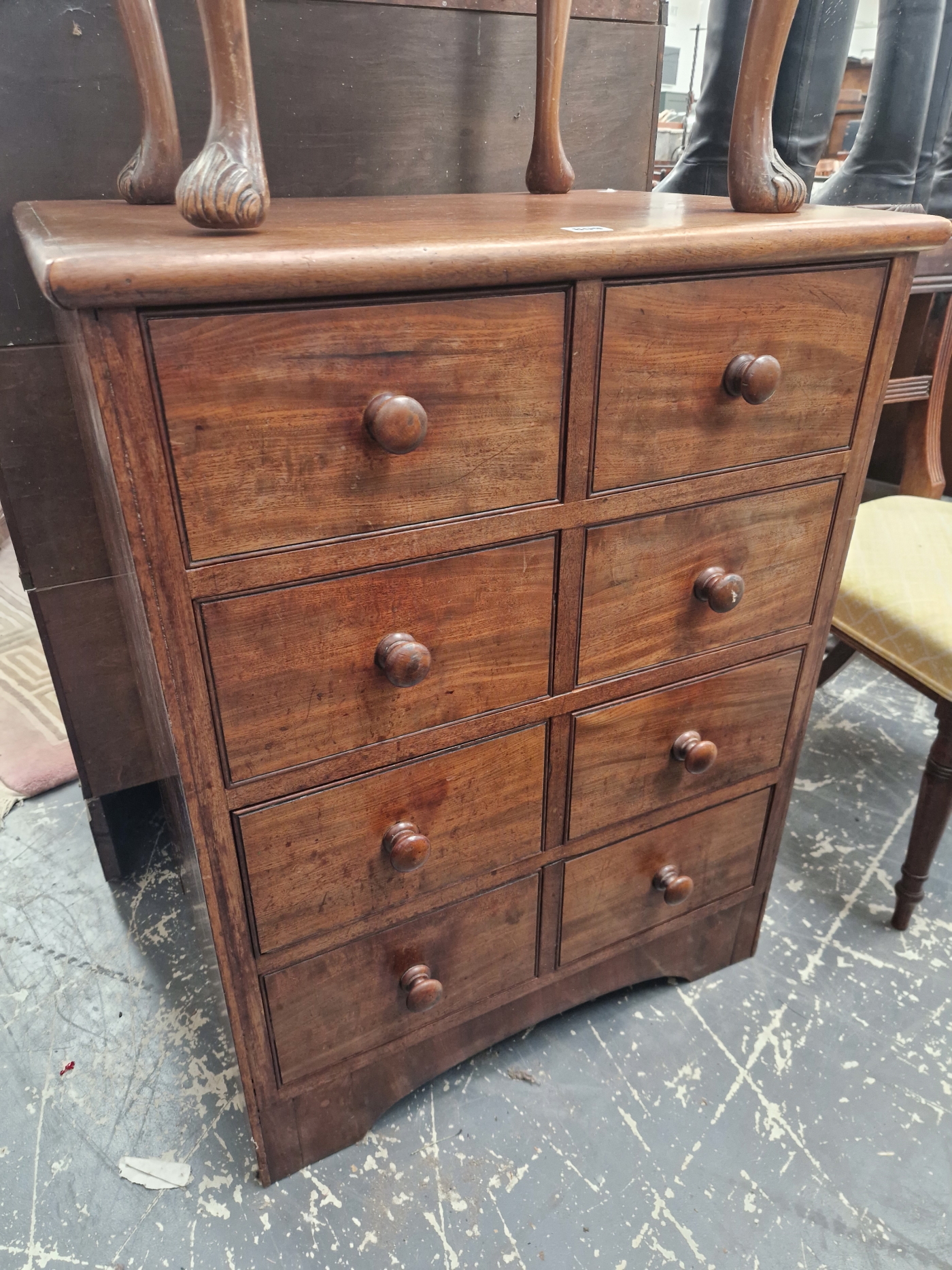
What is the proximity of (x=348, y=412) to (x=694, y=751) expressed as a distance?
544 millimetres

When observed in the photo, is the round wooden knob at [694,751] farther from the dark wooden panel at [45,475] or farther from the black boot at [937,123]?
the black boot at [937,123]

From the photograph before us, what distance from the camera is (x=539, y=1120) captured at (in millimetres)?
1010

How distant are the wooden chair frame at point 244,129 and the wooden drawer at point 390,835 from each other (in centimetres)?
47

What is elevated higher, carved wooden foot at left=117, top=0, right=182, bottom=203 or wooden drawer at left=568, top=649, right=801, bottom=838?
carved wooden foot at left=117, top=0, right=182, bottom=203

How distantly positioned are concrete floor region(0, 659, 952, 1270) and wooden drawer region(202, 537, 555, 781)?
21.9 inches

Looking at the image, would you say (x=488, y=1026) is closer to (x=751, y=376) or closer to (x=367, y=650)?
(x=367, y=650)

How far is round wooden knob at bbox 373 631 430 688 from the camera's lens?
70cm

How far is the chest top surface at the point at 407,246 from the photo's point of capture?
51cm

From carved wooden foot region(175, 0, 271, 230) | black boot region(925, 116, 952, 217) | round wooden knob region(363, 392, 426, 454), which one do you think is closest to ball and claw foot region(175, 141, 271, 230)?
carved wooden foot region(175, 0, 271, 230)

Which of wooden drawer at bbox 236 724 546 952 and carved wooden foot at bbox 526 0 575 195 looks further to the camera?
carved wooden foot at bbox 526 0 575 195

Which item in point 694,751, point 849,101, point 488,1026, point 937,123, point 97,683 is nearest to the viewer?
point 694,751

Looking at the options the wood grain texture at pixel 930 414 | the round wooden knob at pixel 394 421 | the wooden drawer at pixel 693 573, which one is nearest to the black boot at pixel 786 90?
the wood grain texture at pixel 930 414

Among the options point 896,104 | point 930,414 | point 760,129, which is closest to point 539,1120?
point 760,129

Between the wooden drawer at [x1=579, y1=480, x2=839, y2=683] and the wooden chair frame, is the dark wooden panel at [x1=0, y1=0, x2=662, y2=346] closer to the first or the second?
the wooden chair frame
